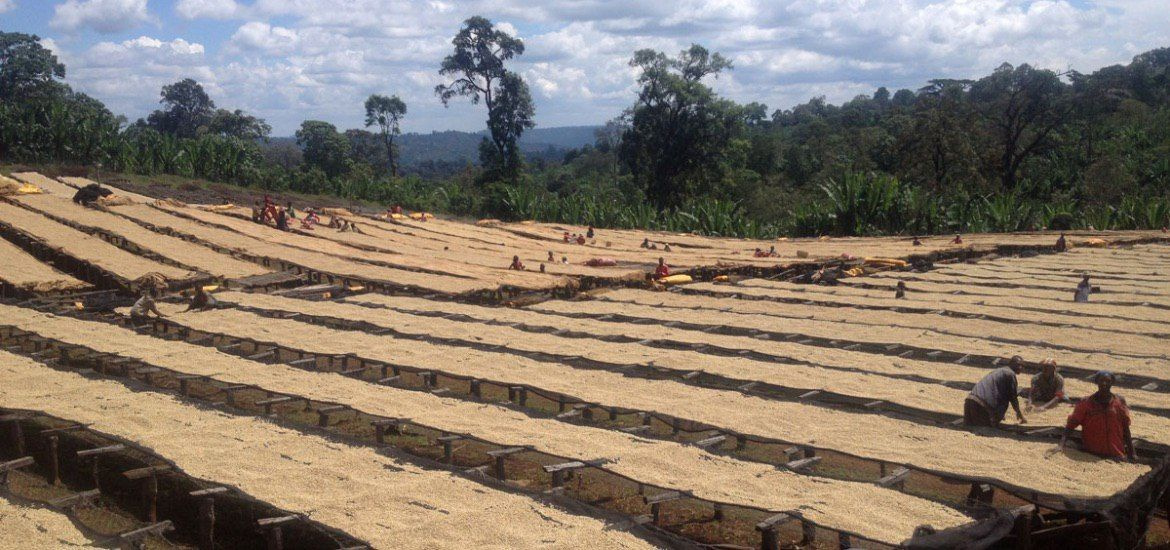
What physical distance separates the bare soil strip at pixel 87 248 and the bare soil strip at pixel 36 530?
12.7m

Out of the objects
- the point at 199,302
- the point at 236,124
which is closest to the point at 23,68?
the point at 236,124

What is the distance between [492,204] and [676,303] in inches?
887

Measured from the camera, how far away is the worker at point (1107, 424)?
7.65 metres

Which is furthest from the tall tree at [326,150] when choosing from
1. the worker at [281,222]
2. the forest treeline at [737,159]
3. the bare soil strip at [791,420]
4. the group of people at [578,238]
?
the bare soil strip at [791,420]

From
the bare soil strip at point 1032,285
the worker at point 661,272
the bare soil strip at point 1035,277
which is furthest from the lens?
the worker at point 661,272

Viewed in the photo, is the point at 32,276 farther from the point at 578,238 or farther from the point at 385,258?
the point at 578,238

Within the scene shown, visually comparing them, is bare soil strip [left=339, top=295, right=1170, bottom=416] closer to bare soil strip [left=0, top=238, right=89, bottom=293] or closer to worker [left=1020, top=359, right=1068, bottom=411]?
worker [left=1020, top=359, right=1068, bottom=411]

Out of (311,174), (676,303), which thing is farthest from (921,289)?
(311,174)

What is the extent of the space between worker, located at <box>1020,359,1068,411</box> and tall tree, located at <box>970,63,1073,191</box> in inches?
1302

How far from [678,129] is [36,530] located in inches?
1481

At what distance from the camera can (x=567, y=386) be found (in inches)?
415

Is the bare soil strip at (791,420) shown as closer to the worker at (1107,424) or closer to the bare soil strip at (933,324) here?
the worker at (1107,424)

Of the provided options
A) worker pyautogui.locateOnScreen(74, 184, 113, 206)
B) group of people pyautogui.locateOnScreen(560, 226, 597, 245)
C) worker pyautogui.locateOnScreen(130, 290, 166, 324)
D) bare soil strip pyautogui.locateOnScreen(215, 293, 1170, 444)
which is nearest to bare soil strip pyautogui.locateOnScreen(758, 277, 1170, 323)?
bare soil strip pyautogui.locateOnScreen(215, 293, 1170, 444)

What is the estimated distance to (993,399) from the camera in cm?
858
